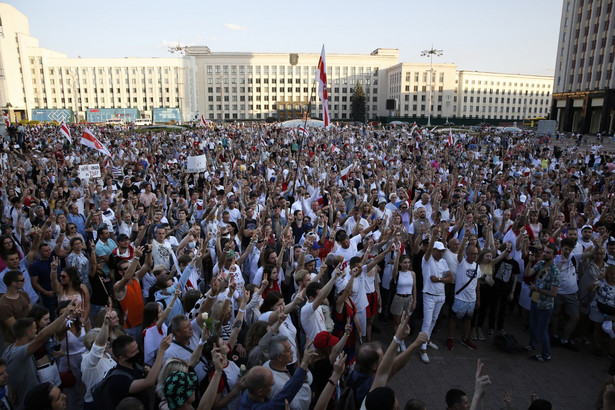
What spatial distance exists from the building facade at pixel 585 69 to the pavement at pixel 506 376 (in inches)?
1887

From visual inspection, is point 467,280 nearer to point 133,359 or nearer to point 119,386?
point 133,359

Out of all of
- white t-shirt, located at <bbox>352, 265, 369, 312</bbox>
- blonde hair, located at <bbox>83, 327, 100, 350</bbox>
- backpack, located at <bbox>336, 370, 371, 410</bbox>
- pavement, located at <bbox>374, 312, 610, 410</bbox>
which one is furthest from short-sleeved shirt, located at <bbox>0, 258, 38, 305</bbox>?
pavement, located at <bbox>374, 312, 610, 410</bbox>

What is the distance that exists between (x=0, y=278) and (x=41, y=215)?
2.46 metres

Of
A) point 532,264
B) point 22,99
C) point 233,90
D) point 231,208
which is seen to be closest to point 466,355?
point 532,264

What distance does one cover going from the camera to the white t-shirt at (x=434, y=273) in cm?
535

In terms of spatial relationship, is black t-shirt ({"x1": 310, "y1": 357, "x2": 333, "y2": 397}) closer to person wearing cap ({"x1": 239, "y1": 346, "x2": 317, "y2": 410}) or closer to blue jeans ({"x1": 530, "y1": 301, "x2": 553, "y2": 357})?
person wearing cap ({"x1": 239, "y1": 346, "x2": 317, "y2": 410})

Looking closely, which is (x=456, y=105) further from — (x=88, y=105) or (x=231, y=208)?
(x=231, y=208)

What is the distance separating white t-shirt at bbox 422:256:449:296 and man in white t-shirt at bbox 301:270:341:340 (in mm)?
1898

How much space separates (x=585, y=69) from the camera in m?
48.8

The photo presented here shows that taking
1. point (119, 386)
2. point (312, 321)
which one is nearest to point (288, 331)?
point (312, 321)

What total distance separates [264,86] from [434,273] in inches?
4246

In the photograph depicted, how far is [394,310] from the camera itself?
5422 millimetres

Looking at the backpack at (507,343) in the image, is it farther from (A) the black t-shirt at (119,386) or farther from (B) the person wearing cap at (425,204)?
(A) the black t-shirt at (119,386)

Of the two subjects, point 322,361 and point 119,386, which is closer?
point 119,386
